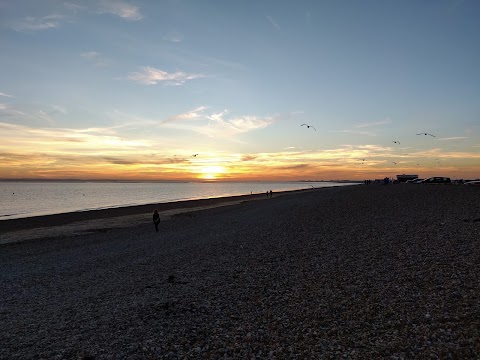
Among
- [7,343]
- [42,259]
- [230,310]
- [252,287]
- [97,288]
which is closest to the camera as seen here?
[7,343]

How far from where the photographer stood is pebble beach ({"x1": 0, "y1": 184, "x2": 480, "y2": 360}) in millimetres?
7891

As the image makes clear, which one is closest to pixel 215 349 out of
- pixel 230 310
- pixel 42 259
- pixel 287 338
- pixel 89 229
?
pixel 287 338

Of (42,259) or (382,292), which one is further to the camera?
(42,259)

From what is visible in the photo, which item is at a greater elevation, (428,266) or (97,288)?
(428,266)

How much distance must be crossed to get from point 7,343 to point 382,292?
33.4ft

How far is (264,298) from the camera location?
36.8ft

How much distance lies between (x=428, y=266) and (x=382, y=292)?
10.3 feet

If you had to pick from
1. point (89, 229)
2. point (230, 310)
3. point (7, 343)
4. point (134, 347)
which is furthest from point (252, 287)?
point (89, 229)

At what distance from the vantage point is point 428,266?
12.6m

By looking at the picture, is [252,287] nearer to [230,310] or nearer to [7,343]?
[230,310]

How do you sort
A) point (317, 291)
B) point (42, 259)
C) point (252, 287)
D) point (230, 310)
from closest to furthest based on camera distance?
point (230, 310), point (317, 291), point (252, 287), point (42, 259)

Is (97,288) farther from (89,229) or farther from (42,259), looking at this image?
(89,229)

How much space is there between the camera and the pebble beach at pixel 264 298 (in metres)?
7.89

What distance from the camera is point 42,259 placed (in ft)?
73.3
